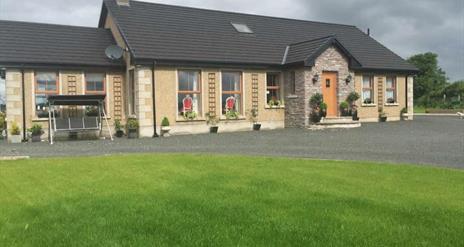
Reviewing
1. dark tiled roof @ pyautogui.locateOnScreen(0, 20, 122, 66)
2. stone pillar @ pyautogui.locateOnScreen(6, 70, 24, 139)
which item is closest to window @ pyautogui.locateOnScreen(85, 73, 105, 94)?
dark tiled roof @ pyautogui.locateOnScreen(0, 20, 122, 66)

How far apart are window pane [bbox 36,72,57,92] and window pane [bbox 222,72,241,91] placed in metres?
7.47

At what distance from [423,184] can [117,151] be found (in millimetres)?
8743

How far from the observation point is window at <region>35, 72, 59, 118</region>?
19219 millimetres

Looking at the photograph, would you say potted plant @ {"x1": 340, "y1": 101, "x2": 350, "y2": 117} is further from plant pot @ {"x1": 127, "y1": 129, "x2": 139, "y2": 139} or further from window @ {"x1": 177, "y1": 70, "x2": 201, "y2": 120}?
plant pot @ {"x1": 127, "y1": 129, "x2": 139, "y2": 139}

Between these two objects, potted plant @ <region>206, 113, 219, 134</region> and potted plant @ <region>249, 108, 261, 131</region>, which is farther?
potted plant @ <region>249, 108, 261, 131</region>

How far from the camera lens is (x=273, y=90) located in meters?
23.9

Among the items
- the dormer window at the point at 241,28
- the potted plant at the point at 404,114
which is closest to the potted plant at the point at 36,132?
the dormer window at the point at 241,28

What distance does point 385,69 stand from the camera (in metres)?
27.0

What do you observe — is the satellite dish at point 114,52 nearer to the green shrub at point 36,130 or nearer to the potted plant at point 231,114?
the green shrub at point 36,130

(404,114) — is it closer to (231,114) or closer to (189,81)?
(231,114)

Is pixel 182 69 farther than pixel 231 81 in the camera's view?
No

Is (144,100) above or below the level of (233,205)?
above

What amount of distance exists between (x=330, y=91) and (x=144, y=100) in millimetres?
9648

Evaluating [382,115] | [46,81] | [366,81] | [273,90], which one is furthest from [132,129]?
[382,115]
